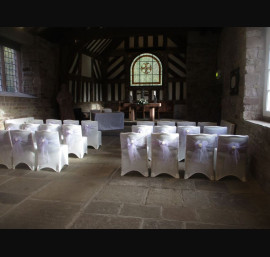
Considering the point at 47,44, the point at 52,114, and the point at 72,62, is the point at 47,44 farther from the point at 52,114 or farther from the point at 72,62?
the point at 52,114

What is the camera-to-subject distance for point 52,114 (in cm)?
913

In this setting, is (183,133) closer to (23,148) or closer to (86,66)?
(23,148)

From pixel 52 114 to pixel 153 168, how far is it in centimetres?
644

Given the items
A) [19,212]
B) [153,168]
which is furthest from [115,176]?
[19,212]

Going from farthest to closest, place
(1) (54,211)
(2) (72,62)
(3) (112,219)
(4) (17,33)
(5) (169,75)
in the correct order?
1. (5) (169,75)
2. (2) (72,62)
3. (4) (17,33)
4. (1) (54,211)
5. (3) (112,219)

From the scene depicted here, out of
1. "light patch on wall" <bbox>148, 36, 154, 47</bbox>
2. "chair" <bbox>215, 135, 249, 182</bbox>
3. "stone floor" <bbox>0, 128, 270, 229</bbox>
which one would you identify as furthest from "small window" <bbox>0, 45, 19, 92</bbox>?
"light patch on wall" <bbox>148, 36, 154, 47</bbox>

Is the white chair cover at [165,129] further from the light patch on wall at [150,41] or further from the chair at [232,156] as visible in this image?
the light patch on wall at [150,41]

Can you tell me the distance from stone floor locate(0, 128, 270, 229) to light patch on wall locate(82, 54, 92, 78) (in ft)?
26.5

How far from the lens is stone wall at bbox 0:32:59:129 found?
7705mm

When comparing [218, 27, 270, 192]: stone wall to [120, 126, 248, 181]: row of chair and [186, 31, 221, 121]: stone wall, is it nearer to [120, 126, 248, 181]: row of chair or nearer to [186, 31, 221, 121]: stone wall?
[120, 126, 248, 181]: row of chair

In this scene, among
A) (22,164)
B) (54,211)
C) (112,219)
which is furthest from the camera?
(22,164)

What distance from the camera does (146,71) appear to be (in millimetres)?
12820

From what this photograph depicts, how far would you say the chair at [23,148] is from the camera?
13.3 feet

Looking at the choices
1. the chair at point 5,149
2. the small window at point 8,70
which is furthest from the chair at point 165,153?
the small window at point 8,70
